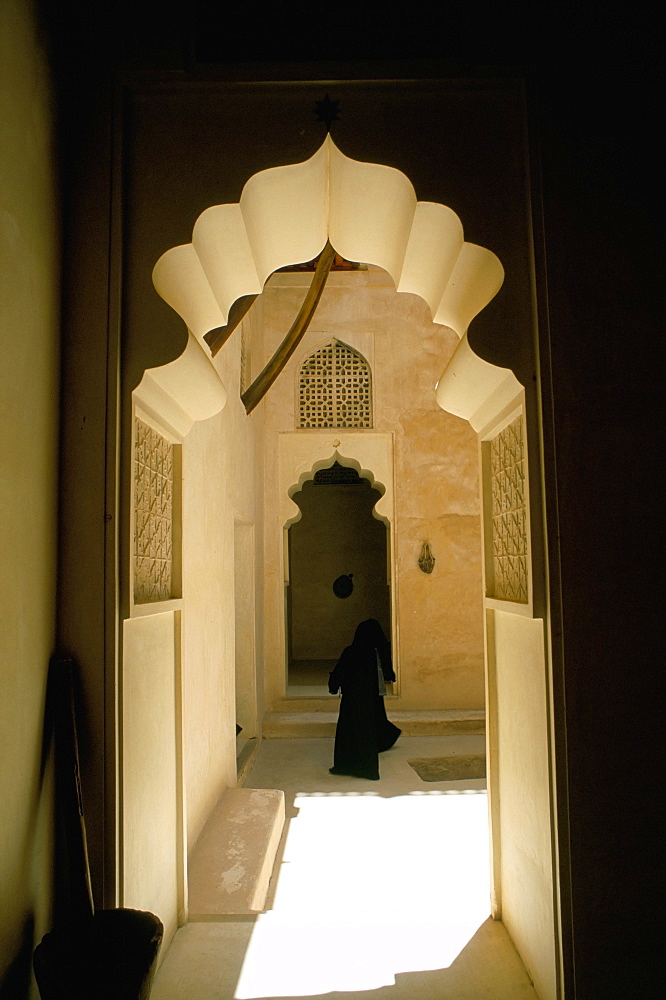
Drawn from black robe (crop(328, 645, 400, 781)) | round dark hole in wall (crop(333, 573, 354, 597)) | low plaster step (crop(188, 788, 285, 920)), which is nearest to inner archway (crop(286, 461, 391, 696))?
round dark hole in wall (crop(333, 573, 354, 597))

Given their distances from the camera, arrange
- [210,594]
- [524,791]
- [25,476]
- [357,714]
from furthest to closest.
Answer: [357,714]
[210,594]
[524,791]
[25,476]

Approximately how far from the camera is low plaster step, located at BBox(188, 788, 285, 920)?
2914mm

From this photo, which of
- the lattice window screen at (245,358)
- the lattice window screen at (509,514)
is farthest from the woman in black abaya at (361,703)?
the lattice window screen at (509,514)

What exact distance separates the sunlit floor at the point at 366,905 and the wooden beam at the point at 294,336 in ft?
10.3

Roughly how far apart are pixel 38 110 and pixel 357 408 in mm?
5993

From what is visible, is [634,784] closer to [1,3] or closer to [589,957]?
[589,957]

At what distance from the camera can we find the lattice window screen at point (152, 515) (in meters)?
2.19

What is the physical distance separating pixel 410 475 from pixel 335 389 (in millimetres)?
1259

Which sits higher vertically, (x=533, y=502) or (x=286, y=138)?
(x=286, y=138)

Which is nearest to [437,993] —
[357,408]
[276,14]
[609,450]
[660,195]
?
[609,450]

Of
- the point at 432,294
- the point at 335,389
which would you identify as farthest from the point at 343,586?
the point at 432,294

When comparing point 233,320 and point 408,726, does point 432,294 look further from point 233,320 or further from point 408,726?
point 408,726

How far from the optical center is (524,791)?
2178 millimetres

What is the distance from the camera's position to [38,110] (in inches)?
71.3
